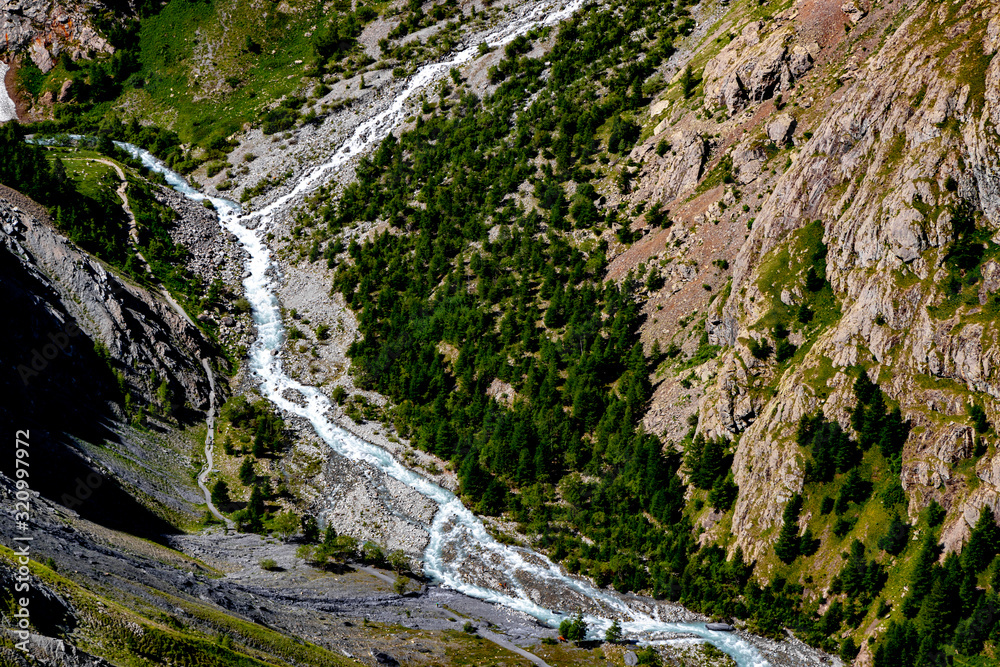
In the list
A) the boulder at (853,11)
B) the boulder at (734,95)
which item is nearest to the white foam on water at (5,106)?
the boulder at (734,95)

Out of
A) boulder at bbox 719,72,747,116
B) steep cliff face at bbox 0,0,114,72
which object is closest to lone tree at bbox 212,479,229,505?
boulder at bbox 719,72,747,116

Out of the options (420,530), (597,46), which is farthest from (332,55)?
(420,530)

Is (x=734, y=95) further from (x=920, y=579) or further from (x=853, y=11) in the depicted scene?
(x=920, y=579)

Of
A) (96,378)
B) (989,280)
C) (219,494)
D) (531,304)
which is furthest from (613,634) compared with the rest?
(96,378)

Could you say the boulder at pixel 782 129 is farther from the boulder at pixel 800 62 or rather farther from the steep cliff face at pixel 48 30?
the steep cliff face at pixel 48 30

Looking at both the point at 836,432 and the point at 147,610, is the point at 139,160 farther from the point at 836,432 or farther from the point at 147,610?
the point at 836,432

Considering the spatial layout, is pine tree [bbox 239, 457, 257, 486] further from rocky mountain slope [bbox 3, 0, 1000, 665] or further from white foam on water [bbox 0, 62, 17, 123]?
white foam on water [bbox 0, 62, 17, 123]

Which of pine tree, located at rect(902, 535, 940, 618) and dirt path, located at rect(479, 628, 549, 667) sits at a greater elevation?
pine tree, located at rect(902, 535, 940, 618)
